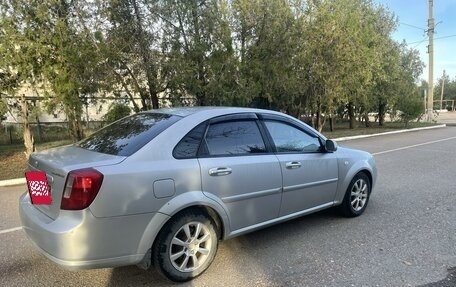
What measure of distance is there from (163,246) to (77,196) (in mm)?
884

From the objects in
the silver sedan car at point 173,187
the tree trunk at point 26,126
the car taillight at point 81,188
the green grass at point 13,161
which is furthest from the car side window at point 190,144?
the tree trunk at point 26,126

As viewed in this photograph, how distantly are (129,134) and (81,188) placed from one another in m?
0.96

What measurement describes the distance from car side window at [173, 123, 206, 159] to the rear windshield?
0.74 ft

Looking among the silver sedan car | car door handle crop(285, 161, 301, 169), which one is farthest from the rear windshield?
car door handle crop(285, 161, 301, 169)

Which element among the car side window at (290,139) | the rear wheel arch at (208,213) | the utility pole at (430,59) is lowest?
the rear wheel arch at (208,213)

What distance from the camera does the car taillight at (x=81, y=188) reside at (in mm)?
3219

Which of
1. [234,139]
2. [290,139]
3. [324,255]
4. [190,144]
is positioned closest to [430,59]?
[290,139]

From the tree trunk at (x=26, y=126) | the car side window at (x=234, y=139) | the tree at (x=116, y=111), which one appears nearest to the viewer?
the car side window at (x=234, y=139)

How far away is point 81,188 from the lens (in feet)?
10.6

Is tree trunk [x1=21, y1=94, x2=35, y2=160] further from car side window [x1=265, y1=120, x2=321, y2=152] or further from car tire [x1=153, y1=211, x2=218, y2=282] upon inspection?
car tire [x1=153, y1=211, x2=218, y2=282]

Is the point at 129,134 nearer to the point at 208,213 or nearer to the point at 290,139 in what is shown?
the point at 208,213

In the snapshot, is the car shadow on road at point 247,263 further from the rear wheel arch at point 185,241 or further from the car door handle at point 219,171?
the car door handle at point 219,171

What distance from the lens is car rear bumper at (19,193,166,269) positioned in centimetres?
321

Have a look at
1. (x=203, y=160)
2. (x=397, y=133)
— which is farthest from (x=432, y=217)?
(x=397, y=133)
